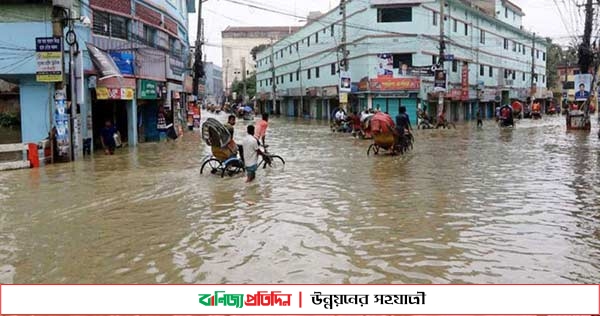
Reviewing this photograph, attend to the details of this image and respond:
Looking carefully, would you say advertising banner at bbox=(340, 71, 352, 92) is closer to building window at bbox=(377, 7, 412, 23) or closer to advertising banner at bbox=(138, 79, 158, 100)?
building window at bbox=(377, 7, 412, 23)

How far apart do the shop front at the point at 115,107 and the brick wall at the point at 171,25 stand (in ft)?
19.1

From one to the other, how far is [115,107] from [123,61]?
3.95 meters

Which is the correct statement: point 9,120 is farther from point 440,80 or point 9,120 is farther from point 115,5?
point 440,80

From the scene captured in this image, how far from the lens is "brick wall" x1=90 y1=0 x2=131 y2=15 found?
21.8 m

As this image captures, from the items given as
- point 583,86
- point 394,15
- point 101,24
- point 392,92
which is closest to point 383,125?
point 101,24

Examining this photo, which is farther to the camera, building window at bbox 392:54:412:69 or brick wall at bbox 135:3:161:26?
building window at bbox 392:54:412:69

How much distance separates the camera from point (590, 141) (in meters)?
24.0

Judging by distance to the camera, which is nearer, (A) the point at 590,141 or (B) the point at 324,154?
(B) the point at 324,154

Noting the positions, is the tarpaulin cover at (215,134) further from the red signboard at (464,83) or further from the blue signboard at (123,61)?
the red signboard at (464,83)

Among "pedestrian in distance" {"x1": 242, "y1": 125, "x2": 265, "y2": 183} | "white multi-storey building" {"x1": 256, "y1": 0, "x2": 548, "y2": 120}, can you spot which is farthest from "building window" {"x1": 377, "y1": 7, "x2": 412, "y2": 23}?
"pedestrian in distance" {"x1": 242, "y1": 125, "x2": 265, "y2": 183}

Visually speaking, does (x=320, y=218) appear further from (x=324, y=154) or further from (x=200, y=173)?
(x=324, y=154)

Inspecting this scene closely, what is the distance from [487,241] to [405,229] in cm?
115

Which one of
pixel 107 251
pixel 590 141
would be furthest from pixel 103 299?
pixel 590 141

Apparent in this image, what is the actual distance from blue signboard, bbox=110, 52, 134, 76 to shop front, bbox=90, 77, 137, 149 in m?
0.34
